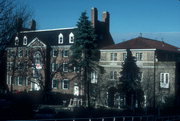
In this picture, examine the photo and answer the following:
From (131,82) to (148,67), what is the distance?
2962mm

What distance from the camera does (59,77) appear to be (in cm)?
4928

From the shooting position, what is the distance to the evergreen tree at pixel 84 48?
4088 cm

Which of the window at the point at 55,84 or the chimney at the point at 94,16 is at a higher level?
the chimney at the point at 94,16

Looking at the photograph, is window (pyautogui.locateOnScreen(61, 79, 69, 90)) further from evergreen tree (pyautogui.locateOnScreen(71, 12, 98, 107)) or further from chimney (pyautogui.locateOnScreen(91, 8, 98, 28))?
chimney (pyautogui.locateOnScreen(91, 8, 98, 28))

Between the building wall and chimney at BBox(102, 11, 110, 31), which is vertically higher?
chimney at BBox(102, 11, 110, 31)

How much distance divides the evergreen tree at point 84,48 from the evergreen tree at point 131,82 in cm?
469

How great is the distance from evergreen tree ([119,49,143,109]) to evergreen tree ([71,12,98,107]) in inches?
184

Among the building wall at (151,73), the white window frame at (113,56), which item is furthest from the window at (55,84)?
the white window frame at (113,56)

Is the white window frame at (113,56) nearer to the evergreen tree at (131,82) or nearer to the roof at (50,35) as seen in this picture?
the evergreen tree at (131,82)

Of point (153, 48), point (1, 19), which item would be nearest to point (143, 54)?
point (153, 48)

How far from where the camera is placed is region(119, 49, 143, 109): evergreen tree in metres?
39.0

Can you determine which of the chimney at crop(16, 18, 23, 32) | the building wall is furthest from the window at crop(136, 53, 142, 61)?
the chimney at crop(16, 18, 23, 32)

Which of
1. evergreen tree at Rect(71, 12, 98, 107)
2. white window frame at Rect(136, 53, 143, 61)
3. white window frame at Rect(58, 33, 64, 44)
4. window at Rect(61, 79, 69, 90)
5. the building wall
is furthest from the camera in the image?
white window frame at Rect(58, 33, 64, 44)

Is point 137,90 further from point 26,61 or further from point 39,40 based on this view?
point 39,40
